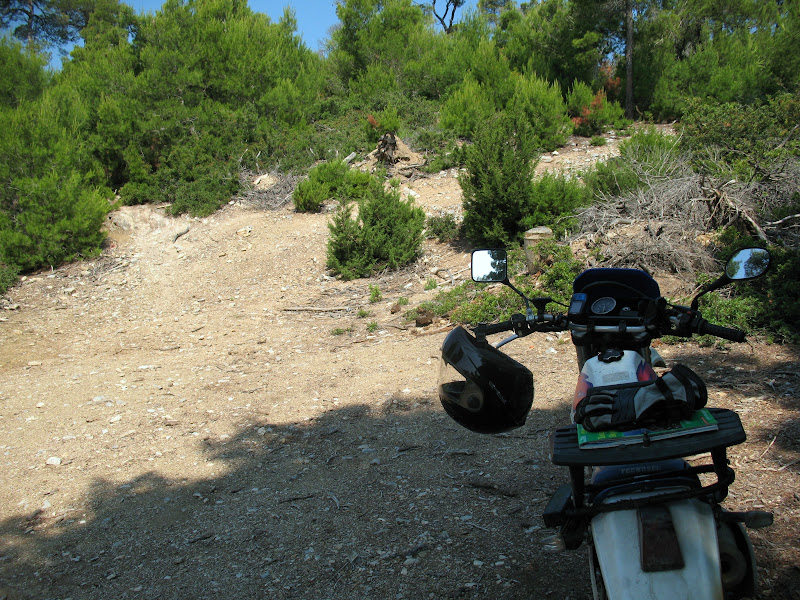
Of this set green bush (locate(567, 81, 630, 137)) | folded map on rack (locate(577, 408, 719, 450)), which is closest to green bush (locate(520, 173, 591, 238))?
green bush (locate(567, 81, 630, 137))

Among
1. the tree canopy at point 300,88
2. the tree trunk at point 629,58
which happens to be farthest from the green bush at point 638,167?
the tree trunk at point 629,58

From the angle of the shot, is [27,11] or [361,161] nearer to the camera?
[361,161]

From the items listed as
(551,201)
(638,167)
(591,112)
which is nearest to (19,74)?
(551,201)

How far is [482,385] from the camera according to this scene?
6.10ft

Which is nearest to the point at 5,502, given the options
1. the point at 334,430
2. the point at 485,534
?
the point at 334,430

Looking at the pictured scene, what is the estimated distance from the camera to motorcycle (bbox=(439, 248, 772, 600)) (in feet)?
4.47

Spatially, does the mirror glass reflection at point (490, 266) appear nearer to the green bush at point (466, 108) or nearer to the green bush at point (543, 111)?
the green bush at point (543, 111)

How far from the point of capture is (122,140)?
13.8 metres

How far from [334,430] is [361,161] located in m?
11.3

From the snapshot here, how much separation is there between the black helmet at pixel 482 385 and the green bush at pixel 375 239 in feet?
24.5

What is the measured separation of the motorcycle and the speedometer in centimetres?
5

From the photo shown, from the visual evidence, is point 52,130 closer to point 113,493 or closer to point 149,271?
point 149,271

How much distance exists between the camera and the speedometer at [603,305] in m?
1.95

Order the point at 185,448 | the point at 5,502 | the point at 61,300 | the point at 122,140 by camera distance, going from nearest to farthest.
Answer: the point at 5,502, the point at 185,448, the point at 61,300, the point at 122,140
